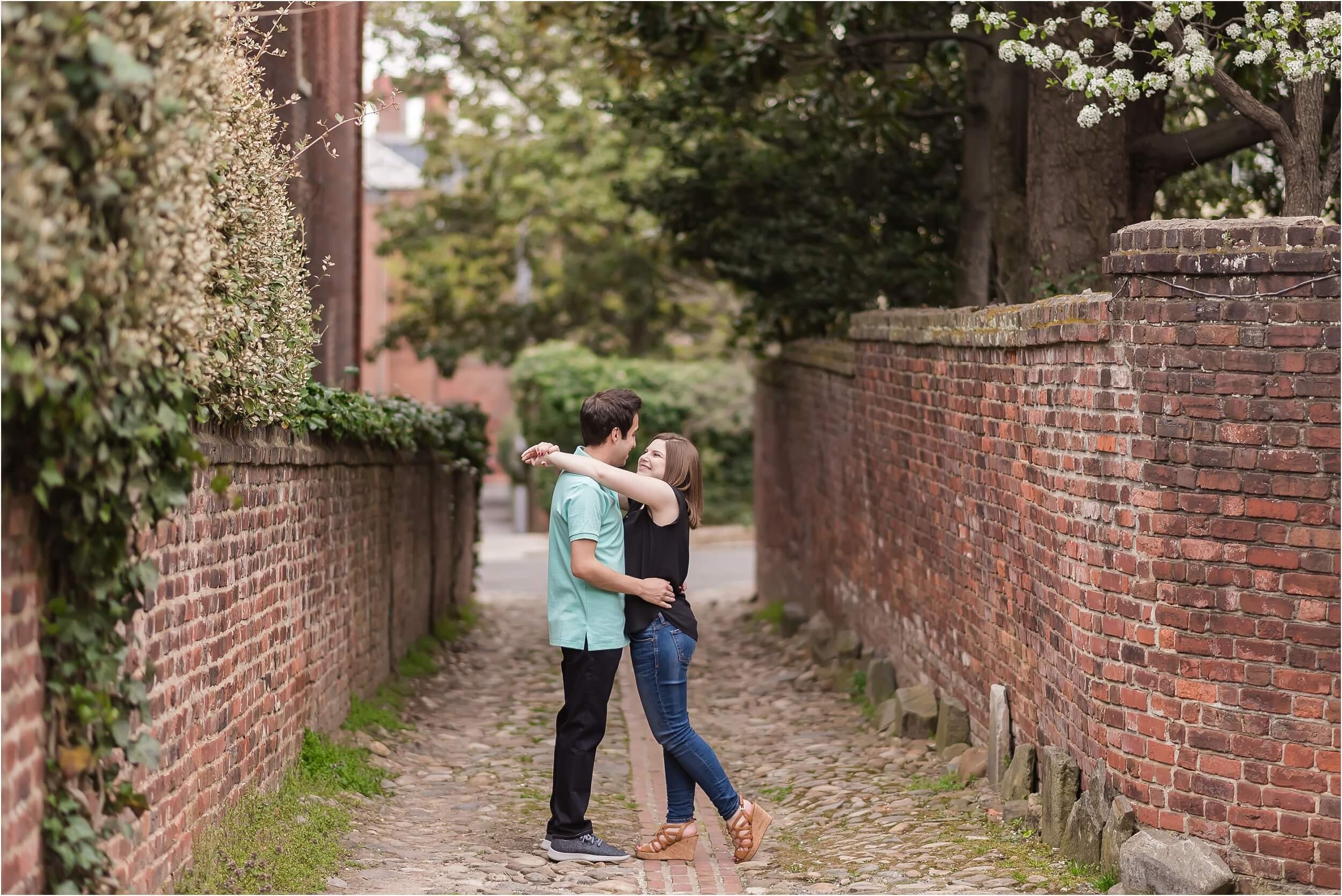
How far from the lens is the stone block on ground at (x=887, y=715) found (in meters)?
8.69

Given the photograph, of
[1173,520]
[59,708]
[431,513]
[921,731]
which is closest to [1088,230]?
[921,731]

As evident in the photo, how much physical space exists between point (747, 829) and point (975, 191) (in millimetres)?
7279

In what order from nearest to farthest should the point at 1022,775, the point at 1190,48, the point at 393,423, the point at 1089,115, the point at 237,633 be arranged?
the point at 237,633 < the point at 1022,775 < the point at 1190,48 < the point at 1089,115 < the point at 393,423

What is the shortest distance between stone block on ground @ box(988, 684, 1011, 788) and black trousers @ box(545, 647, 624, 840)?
2122 mm

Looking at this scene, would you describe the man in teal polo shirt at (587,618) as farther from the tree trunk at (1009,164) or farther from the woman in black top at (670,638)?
the tree trunk at (1009,164)

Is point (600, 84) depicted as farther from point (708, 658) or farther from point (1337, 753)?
point (1337, 753)

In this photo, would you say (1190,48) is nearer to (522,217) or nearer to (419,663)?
(419,663)

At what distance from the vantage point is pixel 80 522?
12.9 ft

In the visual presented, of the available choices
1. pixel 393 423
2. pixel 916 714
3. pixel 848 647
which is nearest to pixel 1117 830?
pixel 916 714

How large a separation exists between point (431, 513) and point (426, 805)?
5.96 m

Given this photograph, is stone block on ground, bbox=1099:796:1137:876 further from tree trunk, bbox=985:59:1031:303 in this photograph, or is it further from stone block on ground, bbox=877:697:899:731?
tree trunk, bbox=985:59:1031:303

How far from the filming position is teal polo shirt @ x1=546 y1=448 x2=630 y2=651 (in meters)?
5.96

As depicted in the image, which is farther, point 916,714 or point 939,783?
point 916,714

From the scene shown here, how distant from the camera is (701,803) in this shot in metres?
7.60
